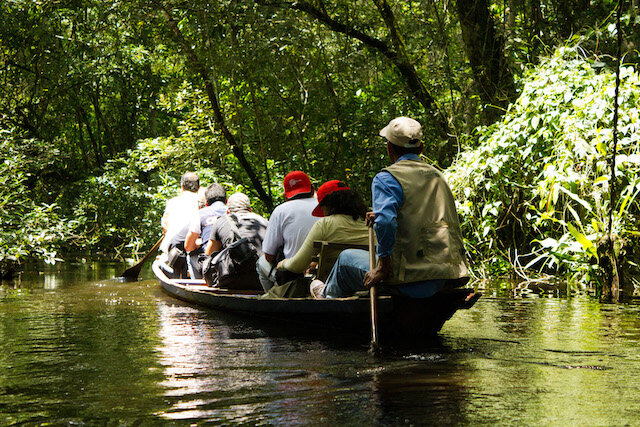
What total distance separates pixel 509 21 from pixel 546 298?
19.1 ft

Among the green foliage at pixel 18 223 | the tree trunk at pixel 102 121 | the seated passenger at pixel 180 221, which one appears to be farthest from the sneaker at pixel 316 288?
the tree trunk at pixel 102 121

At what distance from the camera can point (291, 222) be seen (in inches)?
270

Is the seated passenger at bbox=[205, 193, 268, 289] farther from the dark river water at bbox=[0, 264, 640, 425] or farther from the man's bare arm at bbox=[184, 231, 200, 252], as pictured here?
the man's bare arm at bbox=[184, 231, 200, 252]

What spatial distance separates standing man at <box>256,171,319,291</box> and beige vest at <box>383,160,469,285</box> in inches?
71.1

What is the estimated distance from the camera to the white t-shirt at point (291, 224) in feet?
22.5

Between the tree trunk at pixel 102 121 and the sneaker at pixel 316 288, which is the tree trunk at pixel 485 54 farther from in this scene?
the tree trunk at pixel 102 121

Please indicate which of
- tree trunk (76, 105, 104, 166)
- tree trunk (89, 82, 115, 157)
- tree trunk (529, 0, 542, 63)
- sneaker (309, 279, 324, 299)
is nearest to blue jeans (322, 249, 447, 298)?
sneaker (309, 279, 324, 299)

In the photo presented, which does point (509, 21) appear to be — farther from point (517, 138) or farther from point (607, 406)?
point (607, 406)

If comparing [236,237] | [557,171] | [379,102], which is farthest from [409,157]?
[379,102]

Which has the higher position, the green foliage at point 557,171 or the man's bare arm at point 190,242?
the green foliage at point 557,171

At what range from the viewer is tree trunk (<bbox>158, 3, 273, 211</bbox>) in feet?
47.1

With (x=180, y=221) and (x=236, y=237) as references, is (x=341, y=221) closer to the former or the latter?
(x=236, y=237)

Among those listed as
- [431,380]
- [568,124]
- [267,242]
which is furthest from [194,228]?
[431,380]

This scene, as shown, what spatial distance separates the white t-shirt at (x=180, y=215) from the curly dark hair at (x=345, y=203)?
12.5 ft
